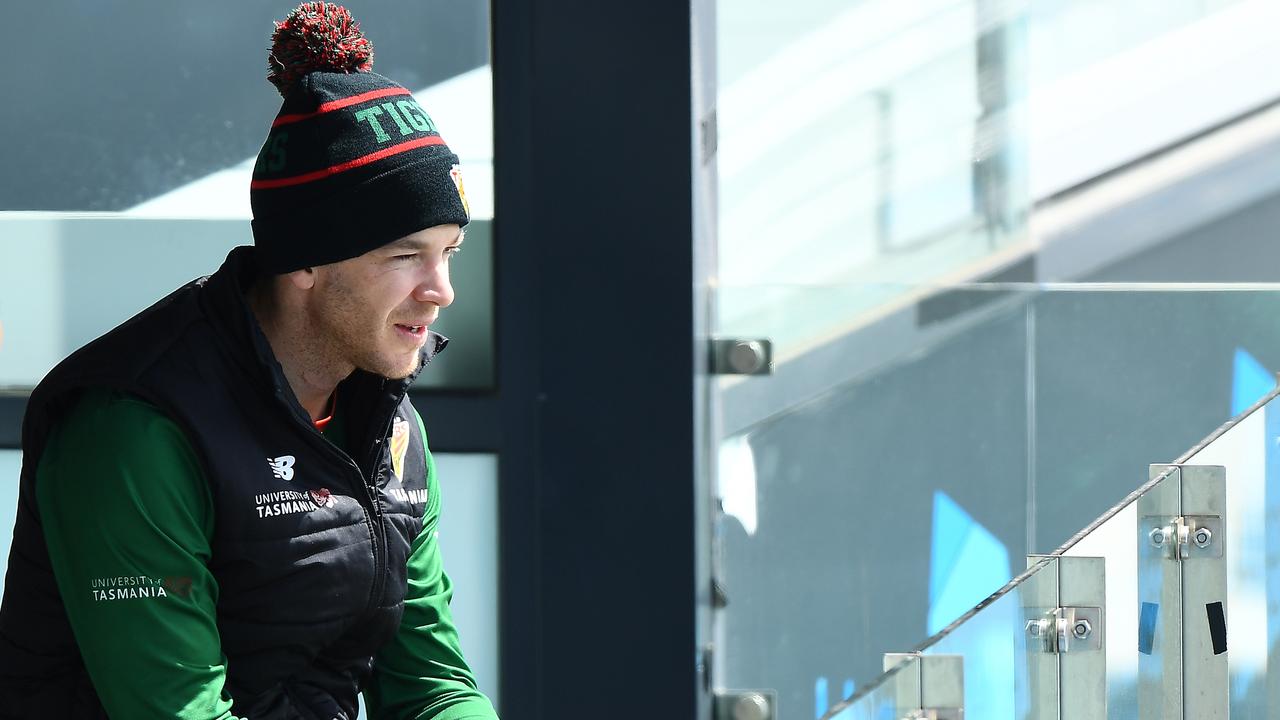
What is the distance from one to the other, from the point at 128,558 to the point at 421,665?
467mm

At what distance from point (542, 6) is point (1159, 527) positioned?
3.89 ft

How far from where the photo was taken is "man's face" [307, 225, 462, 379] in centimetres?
167

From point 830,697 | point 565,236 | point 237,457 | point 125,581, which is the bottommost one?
point 830,697

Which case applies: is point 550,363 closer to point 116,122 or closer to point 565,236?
point 565,236

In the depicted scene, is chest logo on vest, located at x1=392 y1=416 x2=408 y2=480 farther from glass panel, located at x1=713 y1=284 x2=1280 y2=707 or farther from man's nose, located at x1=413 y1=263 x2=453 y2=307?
glass panel, located at x1=713 y1=284 x2=1280 y2=707

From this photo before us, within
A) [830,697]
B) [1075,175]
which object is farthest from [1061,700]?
[1075,175]

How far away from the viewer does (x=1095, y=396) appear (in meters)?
3.75

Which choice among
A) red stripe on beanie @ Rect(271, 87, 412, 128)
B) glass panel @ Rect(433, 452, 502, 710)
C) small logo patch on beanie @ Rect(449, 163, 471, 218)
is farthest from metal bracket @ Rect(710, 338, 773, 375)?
red stripe on beanie @ Rect(271, 87, 412, 128)

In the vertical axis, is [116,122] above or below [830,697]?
above

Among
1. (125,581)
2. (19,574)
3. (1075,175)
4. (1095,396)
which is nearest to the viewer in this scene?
(125,581)

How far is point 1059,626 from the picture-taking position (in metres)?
2.14

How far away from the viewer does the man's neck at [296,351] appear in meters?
1.69

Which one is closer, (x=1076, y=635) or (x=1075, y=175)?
(x=1076, y=635)

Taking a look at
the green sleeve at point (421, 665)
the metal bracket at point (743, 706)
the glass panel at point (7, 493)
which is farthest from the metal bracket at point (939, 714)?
the glass panel at point (7, 493)
